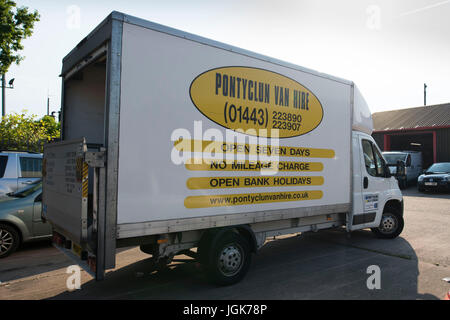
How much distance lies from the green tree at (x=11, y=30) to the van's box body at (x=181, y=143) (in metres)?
11.4

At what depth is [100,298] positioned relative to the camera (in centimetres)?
417

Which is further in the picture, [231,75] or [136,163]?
[231,75]

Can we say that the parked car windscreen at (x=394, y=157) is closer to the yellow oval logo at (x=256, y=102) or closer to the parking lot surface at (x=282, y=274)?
the parking lot surface at (x=282, y=274)

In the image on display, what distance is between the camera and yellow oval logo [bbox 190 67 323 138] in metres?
4.24

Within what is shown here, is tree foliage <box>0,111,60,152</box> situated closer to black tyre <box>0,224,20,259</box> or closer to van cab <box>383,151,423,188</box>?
black tyre <box>0,224,20,259</box>

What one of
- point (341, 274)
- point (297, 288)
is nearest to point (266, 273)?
point (297, 288)

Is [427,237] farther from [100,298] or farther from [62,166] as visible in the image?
[62,166]

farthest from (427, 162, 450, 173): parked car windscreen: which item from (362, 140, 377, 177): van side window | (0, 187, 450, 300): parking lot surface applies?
(362, 140, 377, 177): van side window

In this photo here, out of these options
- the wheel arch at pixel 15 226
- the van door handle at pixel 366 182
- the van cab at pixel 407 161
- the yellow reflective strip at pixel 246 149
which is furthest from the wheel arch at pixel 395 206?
the van cab at pixel 407 161

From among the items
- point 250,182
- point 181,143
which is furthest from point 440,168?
point 181,143

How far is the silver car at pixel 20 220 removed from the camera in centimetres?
578

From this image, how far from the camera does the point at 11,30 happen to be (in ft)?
45.1
